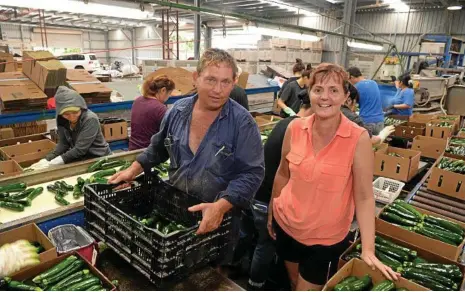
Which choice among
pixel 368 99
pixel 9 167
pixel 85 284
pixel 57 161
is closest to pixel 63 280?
pixel 85 284

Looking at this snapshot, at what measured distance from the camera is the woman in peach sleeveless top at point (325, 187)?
1808 mm

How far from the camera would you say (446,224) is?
2.61 metres

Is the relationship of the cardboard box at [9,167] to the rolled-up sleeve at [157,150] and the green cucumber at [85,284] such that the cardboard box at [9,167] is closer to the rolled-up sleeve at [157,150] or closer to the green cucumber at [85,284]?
the rolled-up sleeve at [157,150]

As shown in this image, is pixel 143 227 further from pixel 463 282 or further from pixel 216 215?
pixel 463 282

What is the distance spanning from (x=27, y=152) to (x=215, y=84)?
11.9 feet

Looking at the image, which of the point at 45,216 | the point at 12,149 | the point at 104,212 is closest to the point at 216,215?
the point at 104,212

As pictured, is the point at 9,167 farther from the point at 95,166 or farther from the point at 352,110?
the point at 352,110

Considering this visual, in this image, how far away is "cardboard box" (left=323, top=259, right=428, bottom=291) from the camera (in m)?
1.74

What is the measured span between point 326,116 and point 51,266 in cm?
160

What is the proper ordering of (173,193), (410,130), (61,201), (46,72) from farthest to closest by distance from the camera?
(410,130) → (46,72) → (61,201) → (173,193)

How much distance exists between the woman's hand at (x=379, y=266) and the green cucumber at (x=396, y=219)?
105cm

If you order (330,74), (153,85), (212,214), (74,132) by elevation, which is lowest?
(74,132)

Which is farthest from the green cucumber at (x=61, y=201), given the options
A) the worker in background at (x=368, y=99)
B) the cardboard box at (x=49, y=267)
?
the worker in background at (x=368, y=99)

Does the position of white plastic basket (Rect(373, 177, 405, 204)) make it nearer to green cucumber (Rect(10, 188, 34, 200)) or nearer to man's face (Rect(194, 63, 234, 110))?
man's face (Rect(194, 63, 234, 110))
